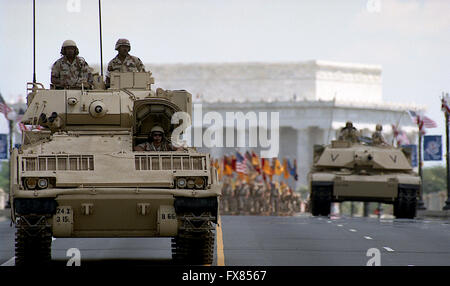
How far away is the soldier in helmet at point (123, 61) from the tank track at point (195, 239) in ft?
13.6

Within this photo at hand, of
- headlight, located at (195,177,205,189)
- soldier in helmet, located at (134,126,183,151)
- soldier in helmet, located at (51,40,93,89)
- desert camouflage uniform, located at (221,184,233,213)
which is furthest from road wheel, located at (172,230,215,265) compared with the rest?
desert camouflage uniform, located at (221,184,233,213)

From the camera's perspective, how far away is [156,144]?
1819 cm

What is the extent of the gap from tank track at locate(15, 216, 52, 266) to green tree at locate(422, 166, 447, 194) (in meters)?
115

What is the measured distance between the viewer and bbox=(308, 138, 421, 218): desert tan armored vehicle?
39.6 m

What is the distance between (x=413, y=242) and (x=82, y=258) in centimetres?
722

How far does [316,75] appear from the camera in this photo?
142000mm

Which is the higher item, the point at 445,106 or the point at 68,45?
the point at 68,45

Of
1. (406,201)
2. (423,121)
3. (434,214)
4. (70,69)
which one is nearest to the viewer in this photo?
(70,69)

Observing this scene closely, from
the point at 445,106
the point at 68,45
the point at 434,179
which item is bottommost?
the point at 434,179

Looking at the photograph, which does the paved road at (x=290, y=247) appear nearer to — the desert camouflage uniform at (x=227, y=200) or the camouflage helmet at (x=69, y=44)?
the camouflage helmet at (x=69, y=44)

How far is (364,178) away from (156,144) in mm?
22121

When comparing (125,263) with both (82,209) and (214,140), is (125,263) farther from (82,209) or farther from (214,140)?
(214,140)

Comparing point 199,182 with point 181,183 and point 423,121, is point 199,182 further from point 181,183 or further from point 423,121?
point 423,121

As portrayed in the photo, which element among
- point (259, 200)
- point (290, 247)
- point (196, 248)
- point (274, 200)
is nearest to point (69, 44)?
point (196, 248)
